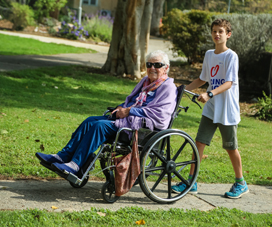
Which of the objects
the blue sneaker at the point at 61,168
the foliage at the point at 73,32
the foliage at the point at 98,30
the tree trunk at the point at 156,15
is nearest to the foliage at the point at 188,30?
the foliage at the point at 73,32

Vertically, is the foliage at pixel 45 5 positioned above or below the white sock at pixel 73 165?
above

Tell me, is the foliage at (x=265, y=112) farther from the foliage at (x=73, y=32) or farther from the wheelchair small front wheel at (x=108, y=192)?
the foliage at (x=73, y=32)

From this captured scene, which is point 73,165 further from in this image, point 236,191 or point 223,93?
point 236,191

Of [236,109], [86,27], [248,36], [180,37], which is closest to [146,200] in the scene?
[236,109]

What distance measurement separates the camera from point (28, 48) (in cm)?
1579

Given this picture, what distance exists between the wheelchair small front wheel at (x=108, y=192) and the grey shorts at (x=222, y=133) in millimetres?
1197

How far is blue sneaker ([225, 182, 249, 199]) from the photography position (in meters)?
4.46

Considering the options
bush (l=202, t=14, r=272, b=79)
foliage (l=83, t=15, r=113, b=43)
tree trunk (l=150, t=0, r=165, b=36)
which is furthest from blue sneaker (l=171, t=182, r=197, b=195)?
tree trunk (l=150, t=0, r=165, b=36)

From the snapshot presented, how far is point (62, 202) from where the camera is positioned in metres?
3.81

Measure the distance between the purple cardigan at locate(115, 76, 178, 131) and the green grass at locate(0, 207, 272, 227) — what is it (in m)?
0.84

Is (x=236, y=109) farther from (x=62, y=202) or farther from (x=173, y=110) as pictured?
(x=62, y=202)

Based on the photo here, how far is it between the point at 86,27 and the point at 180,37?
10.3 metres

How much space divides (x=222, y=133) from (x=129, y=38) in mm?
8010

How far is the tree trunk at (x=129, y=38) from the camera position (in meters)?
11.8
